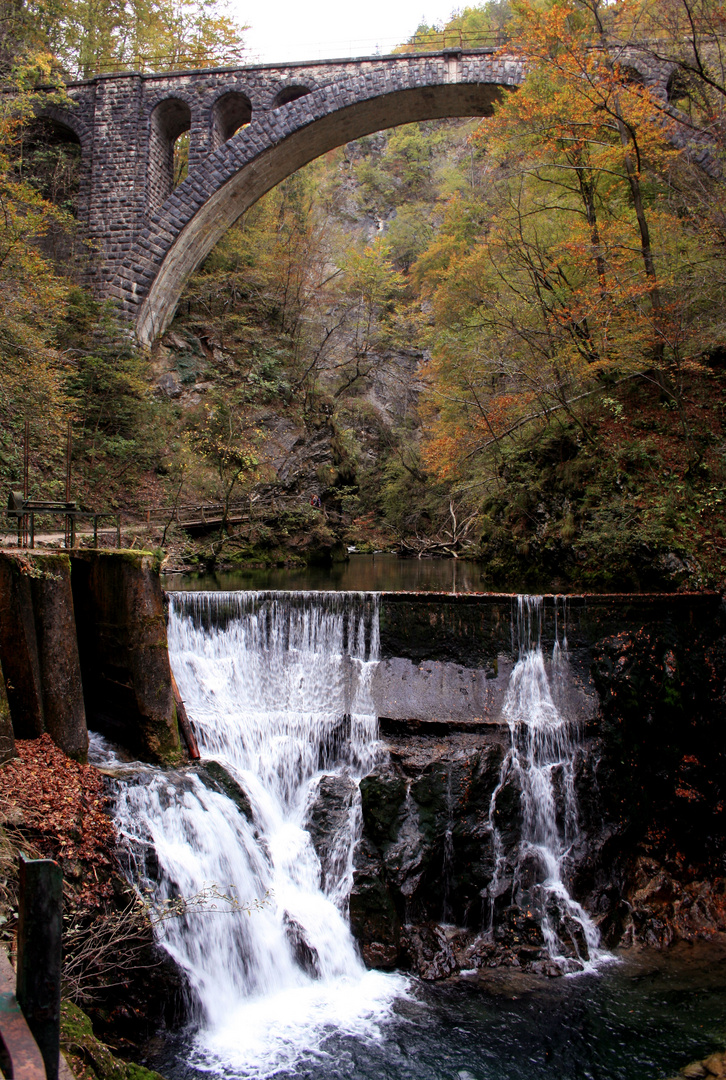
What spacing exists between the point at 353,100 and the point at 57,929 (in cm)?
2462

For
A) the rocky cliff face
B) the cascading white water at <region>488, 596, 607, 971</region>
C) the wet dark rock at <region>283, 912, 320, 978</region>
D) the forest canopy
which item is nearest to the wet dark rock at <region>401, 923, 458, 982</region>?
the rocky cliff face

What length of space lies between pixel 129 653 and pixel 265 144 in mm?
20319

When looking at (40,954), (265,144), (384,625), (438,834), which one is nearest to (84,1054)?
(40,954)

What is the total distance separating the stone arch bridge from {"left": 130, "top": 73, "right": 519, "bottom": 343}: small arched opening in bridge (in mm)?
35

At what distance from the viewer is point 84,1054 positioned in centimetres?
290

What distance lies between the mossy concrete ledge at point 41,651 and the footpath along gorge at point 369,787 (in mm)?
20

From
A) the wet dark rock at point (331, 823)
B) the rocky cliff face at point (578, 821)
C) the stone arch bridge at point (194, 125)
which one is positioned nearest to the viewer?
the rocky cliff face at point (578, 821)

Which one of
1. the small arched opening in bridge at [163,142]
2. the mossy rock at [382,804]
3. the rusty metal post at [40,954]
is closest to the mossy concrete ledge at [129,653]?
the mossy rock at [382,804]

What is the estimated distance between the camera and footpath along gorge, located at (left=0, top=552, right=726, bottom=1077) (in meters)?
5.43

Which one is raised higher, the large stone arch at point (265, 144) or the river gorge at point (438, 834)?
the large stone arch at point (265, 144)

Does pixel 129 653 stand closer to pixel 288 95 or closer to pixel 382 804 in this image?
pixel 382 804

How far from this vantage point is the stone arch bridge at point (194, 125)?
20.6 meters

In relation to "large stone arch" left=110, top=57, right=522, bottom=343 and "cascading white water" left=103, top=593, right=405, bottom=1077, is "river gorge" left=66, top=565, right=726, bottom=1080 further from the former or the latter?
"large stone arch" left=110, top=57, right=522, bottom=343

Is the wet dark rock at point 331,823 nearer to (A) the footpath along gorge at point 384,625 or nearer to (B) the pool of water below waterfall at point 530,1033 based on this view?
(A) the footpath along gorge at point 384,625
